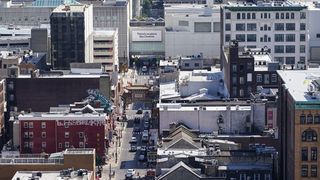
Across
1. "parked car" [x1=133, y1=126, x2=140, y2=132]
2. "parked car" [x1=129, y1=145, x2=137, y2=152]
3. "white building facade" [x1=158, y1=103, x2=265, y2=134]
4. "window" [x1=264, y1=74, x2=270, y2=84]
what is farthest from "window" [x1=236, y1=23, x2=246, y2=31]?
"white building facade" [x1=158, y1=103, x2=265, y2=134]

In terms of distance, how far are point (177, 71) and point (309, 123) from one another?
219 feet

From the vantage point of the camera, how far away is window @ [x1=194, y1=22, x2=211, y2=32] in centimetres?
19150

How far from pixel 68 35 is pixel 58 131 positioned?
38214 millimetres

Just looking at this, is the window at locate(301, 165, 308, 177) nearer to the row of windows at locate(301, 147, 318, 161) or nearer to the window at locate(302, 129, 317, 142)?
the row of windows at locate(301, 147, 318, 161)

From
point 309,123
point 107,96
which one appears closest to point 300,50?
point 107,96

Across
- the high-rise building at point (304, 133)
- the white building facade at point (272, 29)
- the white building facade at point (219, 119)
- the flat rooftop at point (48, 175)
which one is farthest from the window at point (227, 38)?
the high-rise building at point (304, 133)

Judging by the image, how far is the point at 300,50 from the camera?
162875 mm

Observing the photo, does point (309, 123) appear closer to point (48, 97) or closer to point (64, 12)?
point (48, 97)

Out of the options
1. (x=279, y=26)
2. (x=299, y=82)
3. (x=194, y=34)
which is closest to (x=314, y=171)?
(x=299, y=82)

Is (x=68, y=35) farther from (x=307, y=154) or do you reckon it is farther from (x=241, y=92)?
(x=307, y=154)

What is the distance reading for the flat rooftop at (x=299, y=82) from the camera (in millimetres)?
92688

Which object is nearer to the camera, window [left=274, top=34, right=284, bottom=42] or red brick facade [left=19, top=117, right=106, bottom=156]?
red brick facade [left=19, top=117, right=106, bottom=156]

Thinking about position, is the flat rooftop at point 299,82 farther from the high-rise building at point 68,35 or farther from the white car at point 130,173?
the high-rise building at point 68,35

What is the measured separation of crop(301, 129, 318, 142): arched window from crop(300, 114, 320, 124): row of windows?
27.3 inches
